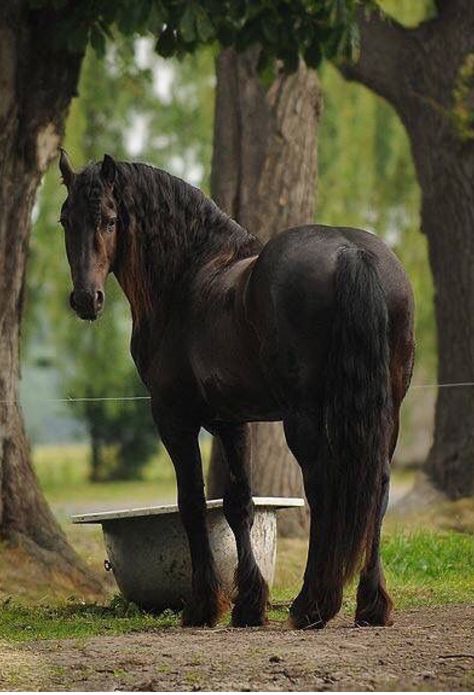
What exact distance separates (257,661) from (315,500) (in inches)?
36.7

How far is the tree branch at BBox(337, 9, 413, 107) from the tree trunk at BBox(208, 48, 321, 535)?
188cm

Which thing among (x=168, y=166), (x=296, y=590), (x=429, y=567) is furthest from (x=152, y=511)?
(x=168, y=166)

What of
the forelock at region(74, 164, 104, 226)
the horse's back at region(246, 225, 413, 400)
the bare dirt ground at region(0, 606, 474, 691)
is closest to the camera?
the bare dirt ground at region(0, 606, 474, 691)

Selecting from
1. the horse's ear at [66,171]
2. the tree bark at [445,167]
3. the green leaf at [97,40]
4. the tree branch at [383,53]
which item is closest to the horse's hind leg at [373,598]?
the horse's ear at [66,171]

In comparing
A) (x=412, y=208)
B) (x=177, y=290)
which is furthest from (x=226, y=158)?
(x=412, y=208)

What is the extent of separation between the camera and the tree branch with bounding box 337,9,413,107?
1370 cm

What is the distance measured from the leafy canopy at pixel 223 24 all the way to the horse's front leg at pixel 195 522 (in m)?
2.82

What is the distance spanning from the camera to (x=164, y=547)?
830 centimetres

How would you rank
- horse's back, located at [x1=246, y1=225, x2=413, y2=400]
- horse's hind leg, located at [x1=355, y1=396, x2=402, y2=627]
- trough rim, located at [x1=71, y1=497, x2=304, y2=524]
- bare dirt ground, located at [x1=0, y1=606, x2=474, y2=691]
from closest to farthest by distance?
bare dirt ground, located at [x1=0, y1=606, x2=474, y2=691]
horse's back, located at [x1=246, y1=225, x2=413, y2=400]
horse's hind leg, located at [x1=355, y1=396, x2=402, y2=627]
trough rim, located at [x1=71, y1=497, x2=304, y2=524]

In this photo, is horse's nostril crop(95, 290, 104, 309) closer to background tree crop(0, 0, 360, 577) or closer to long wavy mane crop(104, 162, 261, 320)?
long wavy mane crop(104, 162, 261, 320)

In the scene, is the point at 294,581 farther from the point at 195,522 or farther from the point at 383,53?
the point at 383,53

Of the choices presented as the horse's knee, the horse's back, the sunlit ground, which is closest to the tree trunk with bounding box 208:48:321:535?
the sunlit ground

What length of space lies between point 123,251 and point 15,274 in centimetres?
247

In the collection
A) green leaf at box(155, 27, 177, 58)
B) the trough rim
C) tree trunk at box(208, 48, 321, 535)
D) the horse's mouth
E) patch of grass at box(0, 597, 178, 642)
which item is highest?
green leaf at box(155, 27, 177, 58)
